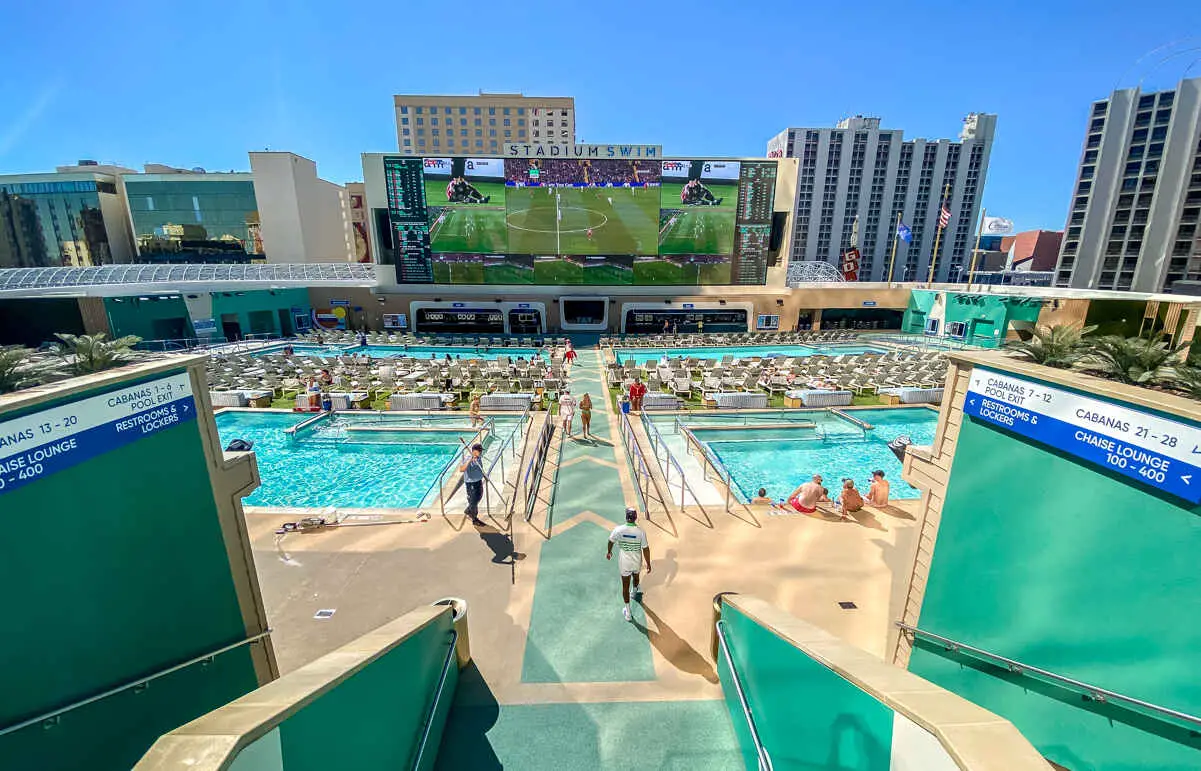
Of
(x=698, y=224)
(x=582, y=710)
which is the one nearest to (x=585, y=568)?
(x=582, y=710)

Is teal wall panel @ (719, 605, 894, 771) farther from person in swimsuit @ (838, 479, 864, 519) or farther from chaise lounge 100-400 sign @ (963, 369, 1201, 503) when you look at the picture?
person in swimsuit @ (838, 479, 864, 519)

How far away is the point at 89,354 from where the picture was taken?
12.3 feet

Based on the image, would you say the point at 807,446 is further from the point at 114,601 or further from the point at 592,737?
the point at 114,601

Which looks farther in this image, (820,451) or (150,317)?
(150,317)

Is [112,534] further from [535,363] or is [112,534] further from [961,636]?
[535,363]

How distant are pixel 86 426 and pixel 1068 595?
303 inches

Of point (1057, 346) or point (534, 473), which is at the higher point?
point (1057, 346)

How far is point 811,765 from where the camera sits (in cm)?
283

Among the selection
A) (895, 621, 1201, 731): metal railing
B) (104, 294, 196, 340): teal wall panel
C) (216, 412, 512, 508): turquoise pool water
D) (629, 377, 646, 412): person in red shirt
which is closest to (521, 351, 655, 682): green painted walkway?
(895, 621, 1201, 731): metal railing

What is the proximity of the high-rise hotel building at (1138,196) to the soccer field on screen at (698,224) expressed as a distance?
59445 millimetres

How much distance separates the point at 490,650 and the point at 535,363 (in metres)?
15.5

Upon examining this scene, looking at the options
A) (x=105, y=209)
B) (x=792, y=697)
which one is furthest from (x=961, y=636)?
(x=105, y=209)

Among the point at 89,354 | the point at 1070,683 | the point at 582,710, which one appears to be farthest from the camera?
the point at 582,710

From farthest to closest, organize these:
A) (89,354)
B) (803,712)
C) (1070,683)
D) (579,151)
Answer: (579,151), (89,354), (1070,683), (803,712)
